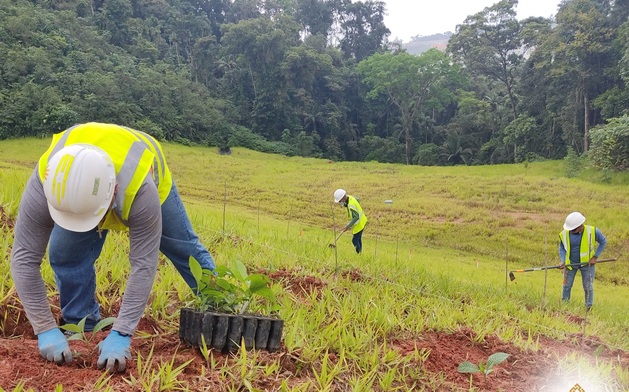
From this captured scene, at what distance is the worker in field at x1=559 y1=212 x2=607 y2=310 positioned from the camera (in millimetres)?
6652

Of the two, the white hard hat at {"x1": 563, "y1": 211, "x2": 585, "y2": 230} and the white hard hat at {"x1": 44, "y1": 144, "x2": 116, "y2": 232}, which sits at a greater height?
the white hard hat at {"x1": 44, "y1": 144, "x2": 116, "y2": 232}

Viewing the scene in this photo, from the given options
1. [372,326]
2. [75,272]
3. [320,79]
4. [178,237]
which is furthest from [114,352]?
[320,79]

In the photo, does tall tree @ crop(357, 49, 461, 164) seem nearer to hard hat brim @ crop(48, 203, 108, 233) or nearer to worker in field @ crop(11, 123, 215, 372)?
worker in field @ crop(11, 123, 215, 372)

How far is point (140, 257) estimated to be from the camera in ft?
6.72

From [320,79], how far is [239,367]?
1660 inches

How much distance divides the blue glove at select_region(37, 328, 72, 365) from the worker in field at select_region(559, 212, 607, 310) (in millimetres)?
6232

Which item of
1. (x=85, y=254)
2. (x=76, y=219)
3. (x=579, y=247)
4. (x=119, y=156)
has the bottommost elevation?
(x=579, y=247)

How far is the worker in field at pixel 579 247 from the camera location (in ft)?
21.8

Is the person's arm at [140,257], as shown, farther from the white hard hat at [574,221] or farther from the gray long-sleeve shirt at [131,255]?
the white hard hat at [574,221]

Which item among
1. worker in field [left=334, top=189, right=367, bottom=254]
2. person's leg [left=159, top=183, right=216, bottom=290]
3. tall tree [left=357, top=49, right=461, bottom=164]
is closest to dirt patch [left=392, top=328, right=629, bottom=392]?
person's leg [left=159, top=183, right=216, bottom=290]

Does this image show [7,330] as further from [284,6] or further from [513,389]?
[284,6]

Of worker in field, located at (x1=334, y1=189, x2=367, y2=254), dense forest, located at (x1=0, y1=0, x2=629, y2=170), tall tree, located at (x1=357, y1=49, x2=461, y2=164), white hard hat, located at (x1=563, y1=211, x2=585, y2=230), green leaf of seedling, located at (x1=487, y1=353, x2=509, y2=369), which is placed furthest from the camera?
tall tree, located at (x1=357, y1=49, x2=461, y2=164)

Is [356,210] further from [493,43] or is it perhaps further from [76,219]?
[493,43]

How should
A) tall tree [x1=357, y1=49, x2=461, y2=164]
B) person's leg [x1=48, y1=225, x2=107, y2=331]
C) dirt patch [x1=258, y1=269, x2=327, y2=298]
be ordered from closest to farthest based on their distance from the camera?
person's leg [x1=48, y1=225, x2=107, y2=331] < dirt patch [x1=258, y1=269, x2=327, y2=298] < tall tree [x1=357, y1=49, x2=461, y2=164]
